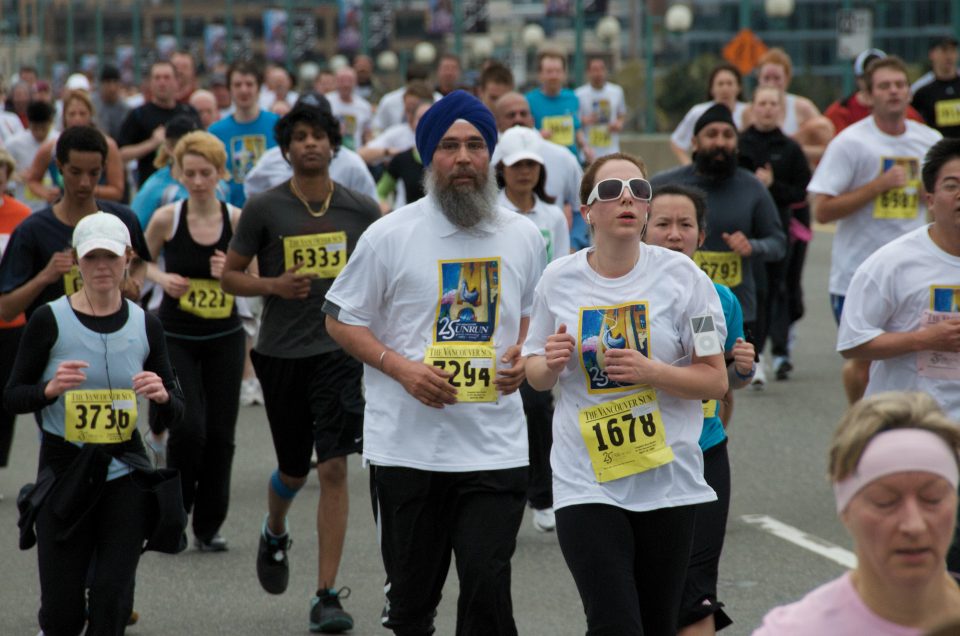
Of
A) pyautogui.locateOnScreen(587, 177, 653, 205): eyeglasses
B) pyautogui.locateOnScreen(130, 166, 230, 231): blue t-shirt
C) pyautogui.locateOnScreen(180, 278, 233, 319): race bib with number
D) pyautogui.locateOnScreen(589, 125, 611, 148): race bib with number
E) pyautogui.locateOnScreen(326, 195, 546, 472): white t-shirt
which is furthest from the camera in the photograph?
pyautogui.locateOnScreen(589, 125, 611, 148): race bib with number

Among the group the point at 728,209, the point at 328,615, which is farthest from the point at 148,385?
the point at 728,209

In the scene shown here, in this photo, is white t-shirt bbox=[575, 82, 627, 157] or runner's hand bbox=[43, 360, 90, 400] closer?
runner's hand bbox=[43, 360, 90, 400]

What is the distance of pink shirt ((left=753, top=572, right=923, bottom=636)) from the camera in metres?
3.09

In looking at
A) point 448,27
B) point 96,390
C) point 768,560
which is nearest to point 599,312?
point 96,390

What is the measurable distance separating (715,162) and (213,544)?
10.4 ft

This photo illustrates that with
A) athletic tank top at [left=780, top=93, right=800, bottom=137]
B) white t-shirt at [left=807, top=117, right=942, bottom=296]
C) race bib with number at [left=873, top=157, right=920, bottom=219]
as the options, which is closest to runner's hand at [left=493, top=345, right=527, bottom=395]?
white t-shirt at [left=807, top=117, right=942, bottom=296]

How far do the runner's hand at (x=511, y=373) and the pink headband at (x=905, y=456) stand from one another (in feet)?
7.95

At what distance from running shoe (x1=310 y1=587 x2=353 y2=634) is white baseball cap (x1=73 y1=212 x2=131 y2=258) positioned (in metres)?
1.68

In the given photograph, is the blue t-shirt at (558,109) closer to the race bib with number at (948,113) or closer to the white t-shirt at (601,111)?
the white t-shirt at (601,111)

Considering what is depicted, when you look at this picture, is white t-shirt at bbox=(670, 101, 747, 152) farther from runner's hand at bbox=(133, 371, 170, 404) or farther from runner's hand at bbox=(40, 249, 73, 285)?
runner's hand at bbox=(133, 371, 170, 404)

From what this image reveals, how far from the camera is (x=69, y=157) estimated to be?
7.56 meters

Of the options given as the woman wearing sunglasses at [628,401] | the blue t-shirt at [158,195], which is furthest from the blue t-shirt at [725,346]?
the blue t-shirt at [158,195]

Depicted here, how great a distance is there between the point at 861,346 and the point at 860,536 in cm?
290

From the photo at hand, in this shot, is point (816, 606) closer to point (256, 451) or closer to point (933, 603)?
point (933, 603)
